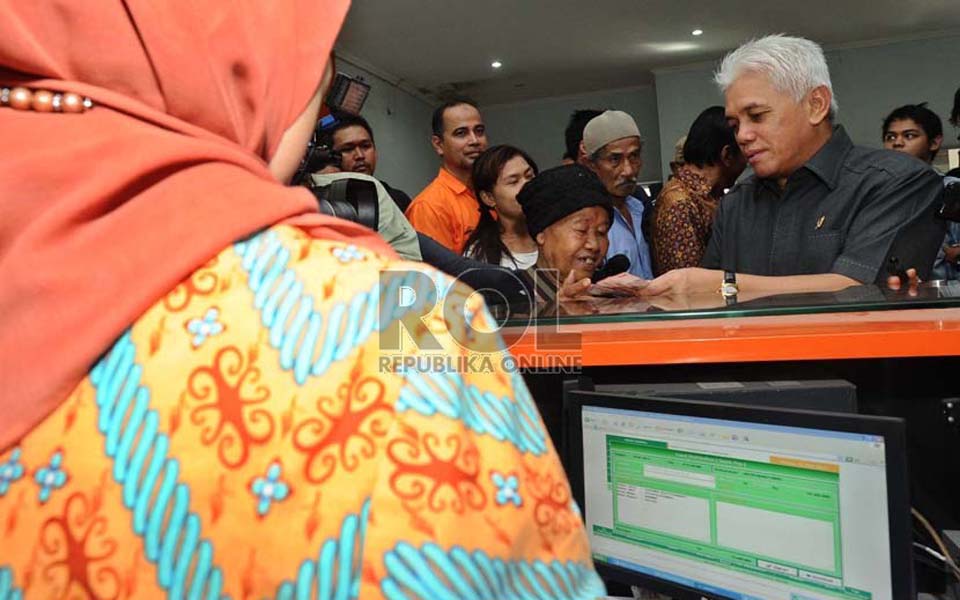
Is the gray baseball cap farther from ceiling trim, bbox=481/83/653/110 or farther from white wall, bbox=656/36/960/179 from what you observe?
ceiling trim, bbox=481/83/653/110

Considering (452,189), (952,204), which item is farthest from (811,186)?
(452,189)

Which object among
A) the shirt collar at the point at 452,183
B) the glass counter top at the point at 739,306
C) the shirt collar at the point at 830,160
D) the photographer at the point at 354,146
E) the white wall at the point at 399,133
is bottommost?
the glass counter top at the point at 739,306

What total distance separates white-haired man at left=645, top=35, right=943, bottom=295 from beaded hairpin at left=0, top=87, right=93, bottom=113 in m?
1.48

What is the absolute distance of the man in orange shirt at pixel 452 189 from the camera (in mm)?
2809

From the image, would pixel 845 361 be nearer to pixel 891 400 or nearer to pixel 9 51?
pixel 891 400

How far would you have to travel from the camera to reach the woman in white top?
2.41 metres

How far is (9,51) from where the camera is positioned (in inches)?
16.5

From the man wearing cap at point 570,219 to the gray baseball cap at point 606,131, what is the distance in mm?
814

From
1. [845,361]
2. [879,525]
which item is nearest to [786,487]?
[879,525]

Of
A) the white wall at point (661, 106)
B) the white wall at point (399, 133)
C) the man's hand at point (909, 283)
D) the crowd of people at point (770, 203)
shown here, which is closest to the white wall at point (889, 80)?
the white wall at point (661, 106)

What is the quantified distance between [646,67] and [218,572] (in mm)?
8031

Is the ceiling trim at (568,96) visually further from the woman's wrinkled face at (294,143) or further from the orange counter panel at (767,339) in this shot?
the woman's wrinkled face at (294,143)

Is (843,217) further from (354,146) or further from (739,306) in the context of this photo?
(354,146)

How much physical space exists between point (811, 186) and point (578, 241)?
60 cm
